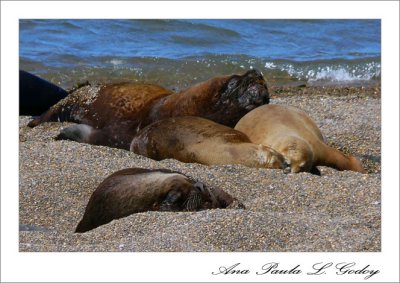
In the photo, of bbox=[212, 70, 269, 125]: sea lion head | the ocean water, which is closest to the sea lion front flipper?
Result: bbox=[212, 70, 269, 125]: sea lion head

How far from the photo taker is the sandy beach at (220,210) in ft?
16.9

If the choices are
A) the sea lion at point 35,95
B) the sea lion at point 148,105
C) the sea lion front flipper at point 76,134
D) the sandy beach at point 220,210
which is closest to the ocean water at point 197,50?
the sea lion at point 35,95

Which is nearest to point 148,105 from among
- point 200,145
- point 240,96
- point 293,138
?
point 240,96

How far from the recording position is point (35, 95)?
10.2 m

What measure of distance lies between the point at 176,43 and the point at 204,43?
16.3 inches

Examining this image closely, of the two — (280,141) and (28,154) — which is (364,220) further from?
(28,154)

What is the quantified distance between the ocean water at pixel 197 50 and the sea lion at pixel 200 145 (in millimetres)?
4242

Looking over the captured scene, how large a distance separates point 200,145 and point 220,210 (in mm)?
1685

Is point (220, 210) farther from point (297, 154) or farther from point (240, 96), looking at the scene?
point (240, 96)

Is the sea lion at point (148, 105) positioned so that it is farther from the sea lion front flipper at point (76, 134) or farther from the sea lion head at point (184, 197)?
the sea lion head at point (184, 197)

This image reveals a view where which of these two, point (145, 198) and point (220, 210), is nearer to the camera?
point (220, 210)

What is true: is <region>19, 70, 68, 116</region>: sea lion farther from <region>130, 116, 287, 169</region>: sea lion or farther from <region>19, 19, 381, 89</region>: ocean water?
<region>130, 116, 287, 169</region>: sea lion

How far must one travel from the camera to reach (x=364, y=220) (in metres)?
5.59

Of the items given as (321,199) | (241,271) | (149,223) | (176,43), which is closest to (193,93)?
(321,199)
